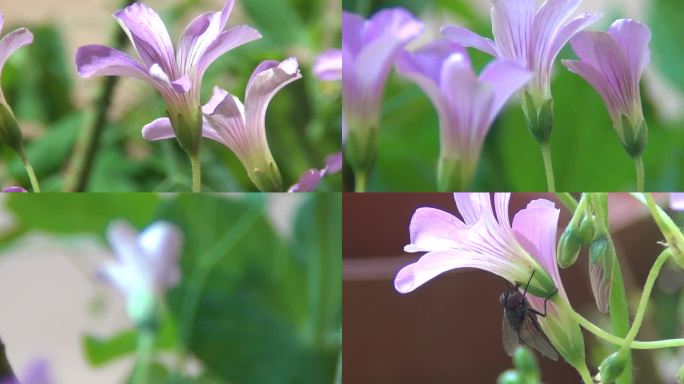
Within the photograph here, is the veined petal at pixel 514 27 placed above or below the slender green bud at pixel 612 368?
above

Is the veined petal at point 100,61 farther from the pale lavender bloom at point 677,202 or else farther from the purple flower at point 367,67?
the pale lavender bloom at point 677,202

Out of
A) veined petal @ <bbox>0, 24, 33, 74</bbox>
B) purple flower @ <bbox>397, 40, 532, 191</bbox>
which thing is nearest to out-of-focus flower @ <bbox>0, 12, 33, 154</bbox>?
veined petal @ <bbox>0, 24, 33, 74</bbox>

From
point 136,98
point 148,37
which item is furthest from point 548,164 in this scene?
point 136,98

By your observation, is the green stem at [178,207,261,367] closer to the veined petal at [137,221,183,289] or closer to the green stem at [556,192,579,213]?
the veined petal at [137,221,183,289]

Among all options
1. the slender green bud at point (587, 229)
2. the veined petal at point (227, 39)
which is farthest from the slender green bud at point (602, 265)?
the veined petal at point (227, 39)

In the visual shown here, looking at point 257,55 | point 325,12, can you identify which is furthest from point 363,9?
point 325,12
